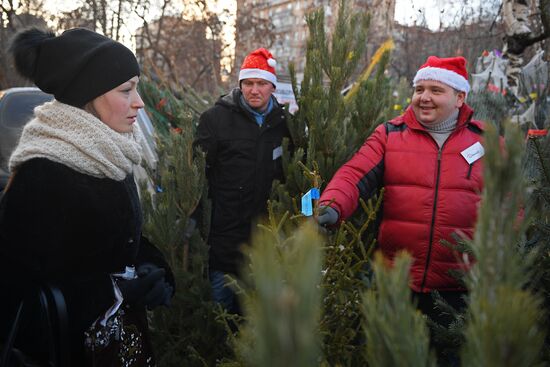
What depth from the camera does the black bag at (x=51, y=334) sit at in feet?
5.54

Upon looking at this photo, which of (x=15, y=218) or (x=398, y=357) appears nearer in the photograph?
(x=398, y=357)

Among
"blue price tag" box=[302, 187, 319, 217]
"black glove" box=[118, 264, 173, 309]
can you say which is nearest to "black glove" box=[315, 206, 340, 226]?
"blue price tag" box=[302, 187, 319, 217]

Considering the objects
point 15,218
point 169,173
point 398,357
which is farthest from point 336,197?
point 398,357

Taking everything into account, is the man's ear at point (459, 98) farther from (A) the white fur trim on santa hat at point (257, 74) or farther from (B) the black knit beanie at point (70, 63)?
(B) the black knit beanie at point (70, 63)

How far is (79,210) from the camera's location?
1782 mm

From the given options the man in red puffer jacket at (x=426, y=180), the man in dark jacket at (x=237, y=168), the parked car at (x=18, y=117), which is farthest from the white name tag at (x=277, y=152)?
the parked car at (x=18, y=117)

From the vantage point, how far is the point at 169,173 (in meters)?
2.93

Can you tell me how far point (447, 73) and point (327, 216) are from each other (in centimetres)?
109

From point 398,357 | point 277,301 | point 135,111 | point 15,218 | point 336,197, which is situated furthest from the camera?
point 336,197

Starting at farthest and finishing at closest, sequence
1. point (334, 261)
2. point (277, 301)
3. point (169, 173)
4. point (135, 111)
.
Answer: point (169, 173) → point (135, 111) → point (334, 261) → point (277, 301)

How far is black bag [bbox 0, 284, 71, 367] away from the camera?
169 centimetres

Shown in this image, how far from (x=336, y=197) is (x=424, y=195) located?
1.49 ft

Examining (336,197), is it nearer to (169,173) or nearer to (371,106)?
(371,106)

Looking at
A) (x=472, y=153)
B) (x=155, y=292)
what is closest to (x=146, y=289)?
(x=155, y=292)
